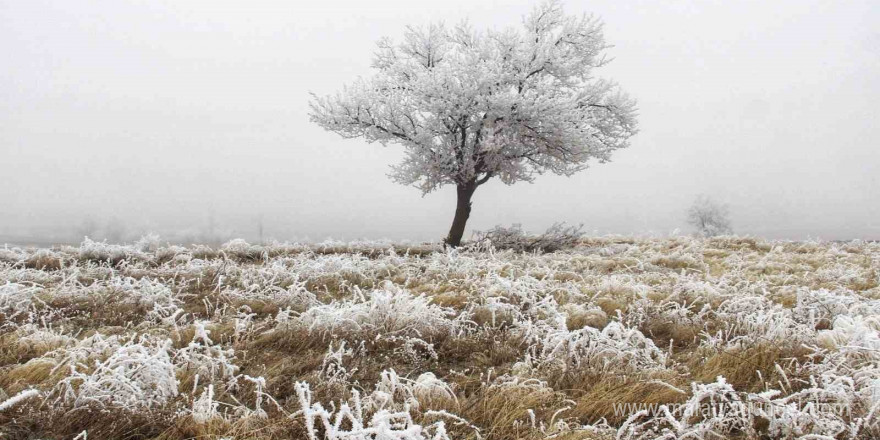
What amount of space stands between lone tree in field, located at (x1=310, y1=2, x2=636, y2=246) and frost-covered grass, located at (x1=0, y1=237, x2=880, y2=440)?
9508mm

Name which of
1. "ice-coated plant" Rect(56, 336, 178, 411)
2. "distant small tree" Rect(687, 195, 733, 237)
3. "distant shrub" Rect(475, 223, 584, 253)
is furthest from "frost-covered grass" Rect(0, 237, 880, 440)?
"distant small tree" Rect(687, 195, 733, 237)

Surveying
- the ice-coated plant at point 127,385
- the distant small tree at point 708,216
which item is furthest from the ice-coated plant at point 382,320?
the distant small tree at point 708,216

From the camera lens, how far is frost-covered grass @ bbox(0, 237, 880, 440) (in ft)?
9.30

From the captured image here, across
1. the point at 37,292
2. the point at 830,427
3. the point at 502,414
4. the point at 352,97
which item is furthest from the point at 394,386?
the point at 352,97

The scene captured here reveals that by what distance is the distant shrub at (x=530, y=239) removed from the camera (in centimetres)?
1595

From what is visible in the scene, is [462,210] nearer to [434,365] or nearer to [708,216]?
[434,365]

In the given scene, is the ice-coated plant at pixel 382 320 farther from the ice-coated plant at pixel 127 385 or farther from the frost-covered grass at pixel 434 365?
the ice-coated plant at pixel 127 385

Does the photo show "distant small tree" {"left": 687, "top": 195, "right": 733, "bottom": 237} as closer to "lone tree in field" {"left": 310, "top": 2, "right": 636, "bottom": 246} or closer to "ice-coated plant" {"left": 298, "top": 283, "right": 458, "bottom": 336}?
Answer: "lone tree in field" {"left": 310, "top": 2, "right": 636, "bottom": 246}

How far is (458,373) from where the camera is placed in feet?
12.4

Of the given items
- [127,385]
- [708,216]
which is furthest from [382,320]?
[708,216]

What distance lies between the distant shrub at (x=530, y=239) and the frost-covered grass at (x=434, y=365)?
28.4ft

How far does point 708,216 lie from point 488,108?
36.4 meters

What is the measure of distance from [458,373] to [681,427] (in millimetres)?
1592

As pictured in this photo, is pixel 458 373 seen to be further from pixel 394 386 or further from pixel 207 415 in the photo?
pixel 207 415
